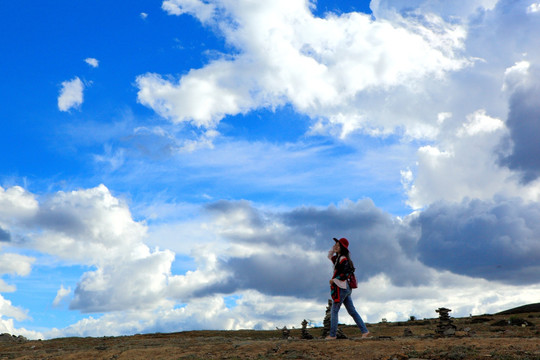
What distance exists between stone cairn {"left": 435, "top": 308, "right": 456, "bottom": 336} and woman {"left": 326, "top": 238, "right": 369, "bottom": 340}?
2960mm

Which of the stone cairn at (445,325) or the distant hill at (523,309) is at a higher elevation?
the distant hill at (523,309)

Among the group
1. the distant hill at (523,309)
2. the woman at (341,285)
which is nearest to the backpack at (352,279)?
the woman at (341,285)

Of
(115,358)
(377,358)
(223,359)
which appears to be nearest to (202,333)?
(115,358)

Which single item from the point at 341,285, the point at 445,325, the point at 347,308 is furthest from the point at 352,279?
the point at 445,325

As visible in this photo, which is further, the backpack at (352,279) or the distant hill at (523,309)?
the distant hill at (523,309)

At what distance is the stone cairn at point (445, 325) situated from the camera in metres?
17.1

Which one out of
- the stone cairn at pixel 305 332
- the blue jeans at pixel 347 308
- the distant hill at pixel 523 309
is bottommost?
the stone cairn at pixel 305 332

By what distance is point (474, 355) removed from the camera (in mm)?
11984

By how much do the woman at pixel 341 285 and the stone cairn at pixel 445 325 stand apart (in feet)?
9.71

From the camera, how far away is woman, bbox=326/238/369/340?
1617cm

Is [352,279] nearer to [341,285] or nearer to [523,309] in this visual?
[341,285]

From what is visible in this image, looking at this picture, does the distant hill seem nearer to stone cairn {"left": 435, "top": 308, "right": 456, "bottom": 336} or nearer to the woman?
stone cairn {"left": 435, "top": 308, "right": 456, "bottom": 336}

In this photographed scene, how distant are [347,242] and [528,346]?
588 centimetres

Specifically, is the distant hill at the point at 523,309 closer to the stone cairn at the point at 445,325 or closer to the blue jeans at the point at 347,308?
the stone cairn at the point at 445,325
